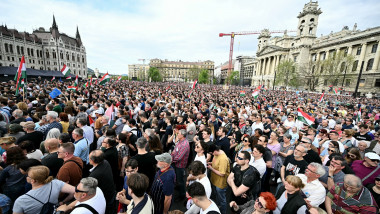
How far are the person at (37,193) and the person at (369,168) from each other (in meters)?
5.32

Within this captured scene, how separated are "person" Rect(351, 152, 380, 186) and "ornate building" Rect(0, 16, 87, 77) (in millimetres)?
70322

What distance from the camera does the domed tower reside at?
4631 cm

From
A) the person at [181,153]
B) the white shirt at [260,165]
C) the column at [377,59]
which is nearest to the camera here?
the white shirt at [260,165]

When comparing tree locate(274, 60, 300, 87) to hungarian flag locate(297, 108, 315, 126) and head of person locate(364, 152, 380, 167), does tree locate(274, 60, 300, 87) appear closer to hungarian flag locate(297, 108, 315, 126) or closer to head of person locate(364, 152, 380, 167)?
hungarian flag locate(297, 108, 315, 126)

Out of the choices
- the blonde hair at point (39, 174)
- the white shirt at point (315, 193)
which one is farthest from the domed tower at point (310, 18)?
the blonde hair at point (39, 174)

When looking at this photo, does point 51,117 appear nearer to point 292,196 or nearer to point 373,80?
point 292,196

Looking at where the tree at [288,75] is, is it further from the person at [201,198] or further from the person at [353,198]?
the person at [201,198]

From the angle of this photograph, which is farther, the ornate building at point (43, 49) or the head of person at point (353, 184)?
the ornate building at point (43, 49)

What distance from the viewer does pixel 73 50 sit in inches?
2598

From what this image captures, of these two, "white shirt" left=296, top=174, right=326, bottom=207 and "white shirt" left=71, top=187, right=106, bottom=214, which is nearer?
"white shirt" left=71, top=187, right=106, bottom=214

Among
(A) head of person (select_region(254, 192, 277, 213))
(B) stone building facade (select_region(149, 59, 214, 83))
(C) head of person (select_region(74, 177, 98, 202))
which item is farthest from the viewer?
(B) stone building facade (select_region(149, 59, 214, 83))

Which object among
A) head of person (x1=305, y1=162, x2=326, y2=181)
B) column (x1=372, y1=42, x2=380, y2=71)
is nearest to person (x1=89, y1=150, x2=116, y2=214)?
head of person (x1=305, y1=162, x2=326, y2=181)

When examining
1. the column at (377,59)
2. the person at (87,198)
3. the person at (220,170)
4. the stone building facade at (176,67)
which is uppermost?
the stone building facade at (176,67)

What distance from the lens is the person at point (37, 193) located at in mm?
1950
